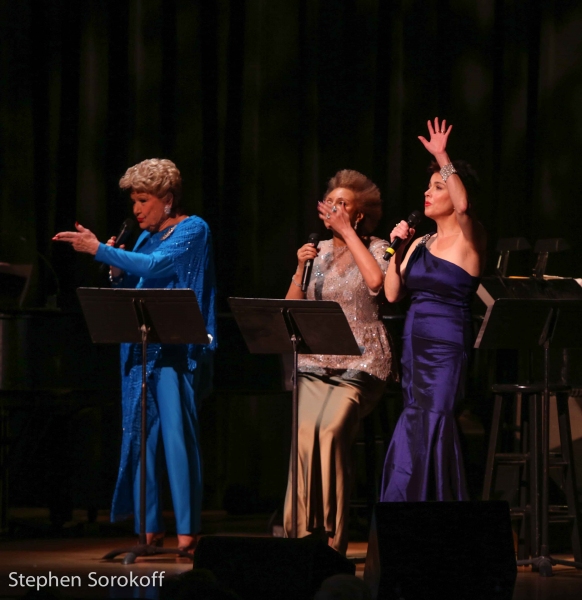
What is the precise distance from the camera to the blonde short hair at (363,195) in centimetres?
485

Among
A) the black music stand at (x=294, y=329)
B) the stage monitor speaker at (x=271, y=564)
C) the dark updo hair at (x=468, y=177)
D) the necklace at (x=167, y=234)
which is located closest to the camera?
the stage monitor speaker at (x=271, y=564)

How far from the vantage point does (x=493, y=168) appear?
6.50 metres

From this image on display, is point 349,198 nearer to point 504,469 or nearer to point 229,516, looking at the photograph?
point 504,469

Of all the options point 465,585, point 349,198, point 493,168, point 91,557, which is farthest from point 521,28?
point 465,585

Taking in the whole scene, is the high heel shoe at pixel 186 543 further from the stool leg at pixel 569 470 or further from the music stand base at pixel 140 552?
the stool leg at pixel 569 470

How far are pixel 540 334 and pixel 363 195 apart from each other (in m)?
0.99

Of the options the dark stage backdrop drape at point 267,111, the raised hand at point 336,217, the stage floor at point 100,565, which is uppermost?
the dark stage backdrop drape at point 267,111

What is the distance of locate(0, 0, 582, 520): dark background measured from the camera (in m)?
6.34

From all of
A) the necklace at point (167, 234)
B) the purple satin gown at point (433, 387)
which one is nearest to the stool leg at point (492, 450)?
the purple satin gown at point (433, 387)

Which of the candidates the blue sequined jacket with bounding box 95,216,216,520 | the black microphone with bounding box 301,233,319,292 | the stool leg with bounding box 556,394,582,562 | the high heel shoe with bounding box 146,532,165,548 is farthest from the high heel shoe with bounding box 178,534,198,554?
the stool leg with bounding box 556,394,582,562

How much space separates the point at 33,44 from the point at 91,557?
3.03 m

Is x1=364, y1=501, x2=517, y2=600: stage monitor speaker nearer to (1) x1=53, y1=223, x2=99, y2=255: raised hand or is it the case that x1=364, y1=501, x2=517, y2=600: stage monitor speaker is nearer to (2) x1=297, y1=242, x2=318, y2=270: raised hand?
(2) x1=297, y1=242, x2=318, y2=270: raised hand

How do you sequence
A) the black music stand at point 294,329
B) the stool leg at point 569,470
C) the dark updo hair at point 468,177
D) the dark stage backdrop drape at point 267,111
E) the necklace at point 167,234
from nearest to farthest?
the black music stand at point 294,329
the dark updo hair at point 468,177
the stool leg at point 569,470
the necklace at point 167,234
the dark stage backdrop drape at point 267,111

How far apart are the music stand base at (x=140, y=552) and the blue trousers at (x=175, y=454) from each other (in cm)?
16
